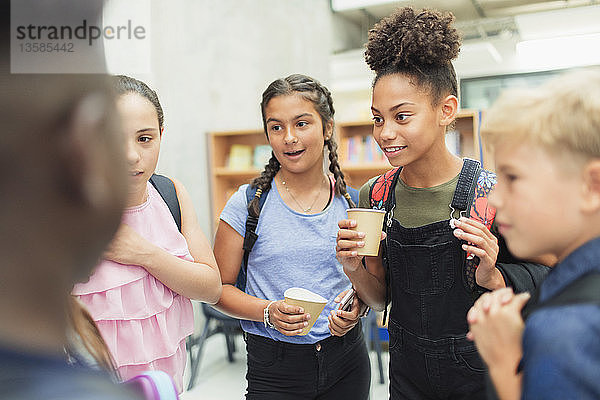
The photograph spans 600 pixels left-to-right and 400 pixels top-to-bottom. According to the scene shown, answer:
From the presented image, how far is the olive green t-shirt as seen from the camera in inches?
63.7

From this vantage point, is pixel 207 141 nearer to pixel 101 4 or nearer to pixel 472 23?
pixel 101 4

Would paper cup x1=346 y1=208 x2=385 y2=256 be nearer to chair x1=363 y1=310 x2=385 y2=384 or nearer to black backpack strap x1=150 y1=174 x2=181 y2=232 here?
black backpack strap x1=150 y1=174 x2=181 y2=232

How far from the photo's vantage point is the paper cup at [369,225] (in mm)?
1577

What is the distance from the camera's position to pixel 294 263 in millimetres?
1868

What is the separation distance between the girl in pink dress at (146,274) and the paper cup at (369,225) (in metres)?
0.47

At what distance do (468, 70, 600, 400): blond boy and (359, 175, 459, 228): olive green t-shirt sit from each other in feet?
2.46

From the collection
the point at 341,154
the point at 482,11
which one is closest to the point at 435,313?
the point at 341,154

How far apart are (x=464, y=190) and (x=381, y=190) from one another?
1.05ft

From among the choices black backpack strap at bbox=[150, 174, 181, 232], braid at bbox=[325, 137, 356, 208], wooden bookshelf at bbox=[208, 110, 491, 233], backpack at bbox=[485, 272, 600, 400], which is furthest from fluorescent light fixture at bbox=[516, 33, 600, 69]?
backpack at bbox=[485, 272, 600, 400]

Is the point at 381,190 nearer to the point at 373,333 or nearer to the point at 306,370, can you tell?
the point at 306,370

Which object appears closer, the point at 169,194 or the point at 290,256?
the point at 169,194

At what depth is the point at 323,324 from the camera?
185 cm

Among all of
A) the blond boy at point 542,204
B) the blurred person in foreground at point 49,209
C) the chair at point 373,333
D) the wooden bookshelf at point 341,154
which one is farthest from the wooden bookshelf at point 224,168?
the blurred person in foreground at point 49,209

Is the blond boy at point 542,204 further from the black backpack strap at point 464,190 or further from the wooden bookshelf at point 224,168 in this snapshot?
the wooden bookshelf at point 224,168
